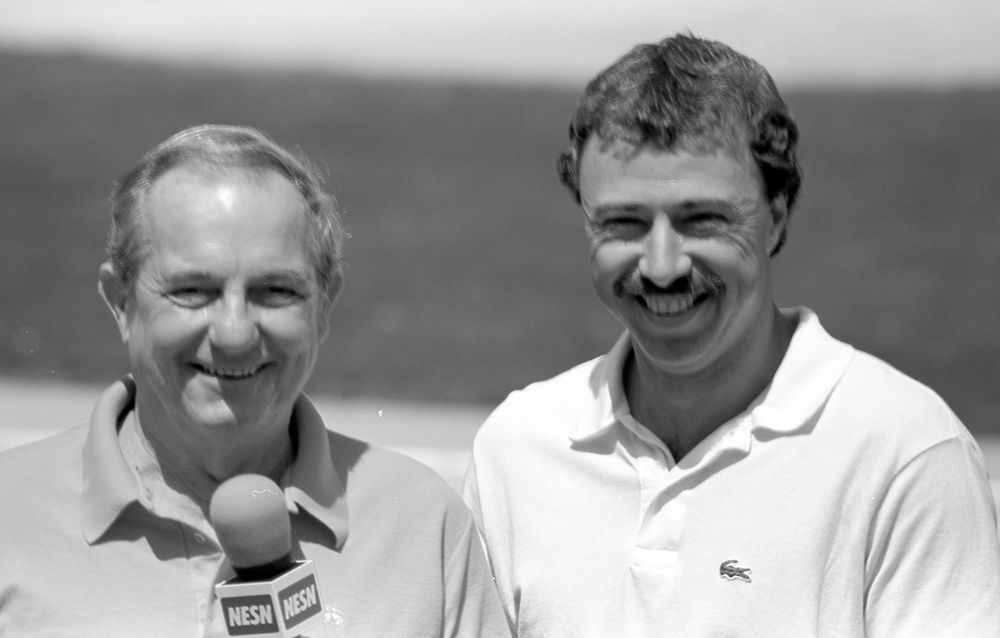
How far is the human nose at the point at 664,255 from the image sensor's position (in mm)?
3709

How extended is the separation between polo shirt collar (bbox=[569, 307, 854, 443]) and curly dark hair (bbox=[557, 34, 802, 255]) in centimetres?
38

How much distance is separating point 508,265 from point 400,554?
9278 millimetres

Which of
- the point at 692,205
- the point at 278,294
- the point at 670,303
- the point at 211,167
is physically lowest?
the point at 670,303

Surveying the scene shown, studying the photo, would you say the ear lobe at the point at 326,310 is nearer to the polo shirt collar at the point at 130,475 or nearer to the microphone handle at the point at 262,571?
the polo shirt collar at the point at 130,475

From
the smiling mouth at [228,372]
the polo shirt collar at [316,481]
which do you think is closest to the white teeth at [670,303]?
the polo shirt collar at [316,481]

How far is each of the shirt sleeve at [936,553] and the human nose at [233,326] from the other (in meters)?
1.45

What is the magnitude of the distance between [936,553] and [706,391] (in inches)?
26.1

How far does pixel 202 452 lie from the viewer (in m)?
3.43

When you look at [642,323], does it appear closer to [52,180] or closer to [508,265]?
[508,265]

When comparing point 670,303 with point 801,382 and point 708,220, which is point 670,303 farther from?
point 801,382

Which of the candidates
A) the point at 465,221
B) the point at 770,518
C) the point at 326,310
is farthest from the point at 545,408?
the point at 465,221

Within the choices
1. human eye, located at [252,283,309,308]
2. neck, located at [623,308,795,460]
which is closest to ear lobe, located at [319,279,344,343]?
human eye, located at [252,283,309,308]

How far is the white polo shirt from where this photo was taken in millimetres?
3631

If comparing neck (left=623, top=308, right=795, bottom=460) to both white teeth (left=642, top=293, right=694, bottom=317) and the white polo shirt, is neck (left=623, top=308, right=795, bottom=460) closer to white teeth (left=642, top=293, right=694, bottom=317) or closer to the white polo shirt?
the white polo shirt
